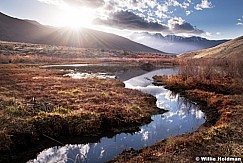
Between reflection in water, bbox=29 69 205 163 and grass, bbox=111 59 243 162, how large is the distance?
1693 mm

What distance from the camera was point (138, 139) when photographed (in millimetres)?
21562

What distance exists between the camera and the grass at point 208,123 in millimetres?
15664

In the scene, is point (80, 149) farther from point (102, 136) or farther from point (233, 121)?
→ point (233, 121)

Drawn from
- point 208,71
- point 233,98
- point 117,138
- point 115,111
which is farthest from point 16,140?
point 208,71

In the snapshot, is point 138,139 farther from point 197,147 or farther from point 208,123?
point 208,123

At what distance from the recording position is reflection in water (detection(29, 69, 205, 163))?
695 inches

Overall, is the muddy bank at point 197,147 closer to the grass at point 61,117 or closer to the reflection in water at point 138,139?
the reflection in water at point 138,139

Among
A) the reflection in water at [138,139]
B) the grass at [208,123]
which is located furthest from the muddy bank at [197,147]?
the reflection in water at [138,139]

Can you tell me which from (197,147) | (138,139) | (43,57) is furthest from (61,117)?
(43,57)

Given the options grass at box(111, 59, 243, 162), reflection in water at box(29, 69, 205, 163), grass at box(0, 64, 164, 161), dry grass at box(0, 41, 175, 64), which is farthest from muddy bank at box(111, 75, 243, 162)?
dry grass at box(0, 41, 175, 64)

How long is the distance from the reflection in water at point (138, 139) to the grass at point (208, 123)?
66.6 inches

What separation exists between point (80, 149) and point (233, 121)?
14355 millimetres

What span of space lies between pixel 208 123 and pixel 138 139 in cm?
856

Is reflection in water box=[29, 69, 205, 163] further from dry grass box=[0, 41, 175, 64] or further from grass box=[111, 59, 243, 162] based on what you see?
dry grass box=[0, 41, 175, 64]
